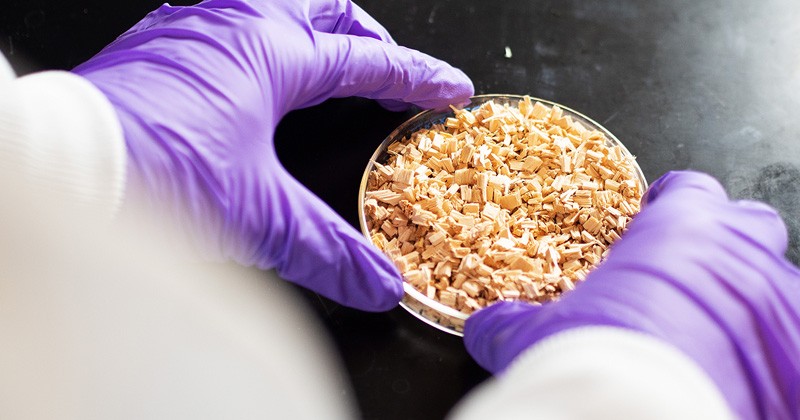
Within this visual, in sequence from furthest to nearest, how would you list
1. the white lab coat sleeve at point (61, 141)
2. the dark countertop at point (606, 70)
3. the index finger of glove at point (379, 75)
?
the dark countertop at point (606, 70) → the index finger of glove at point (379, 75) → the white lab coat sleeve at point (61, 141)

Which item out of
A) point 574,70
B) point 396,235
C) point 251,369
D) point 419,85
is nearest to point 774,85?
point 574,70

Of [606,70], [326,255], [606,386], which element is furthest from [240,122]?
A: [606,70]

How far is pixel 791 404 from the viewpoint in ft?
2.56

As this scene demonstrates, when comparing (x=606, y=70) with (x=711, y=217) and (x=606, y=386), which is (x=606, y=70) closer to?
(x=711, y=217)

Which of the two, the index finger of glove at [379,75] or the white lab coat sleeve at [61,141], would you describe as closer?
the white lab coat sleeve at [61,141]

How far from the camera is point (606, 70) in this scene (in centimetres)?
144

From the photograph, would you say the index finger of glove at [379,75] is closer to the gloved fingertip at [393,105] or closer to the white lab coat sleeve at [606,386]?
the gloved fingertip at [393,105]

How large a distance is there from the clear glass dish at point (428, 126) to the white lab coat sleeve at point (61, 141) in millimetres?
462

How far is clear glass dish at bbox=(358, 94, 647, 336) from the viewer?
Answer: 1.05 metres

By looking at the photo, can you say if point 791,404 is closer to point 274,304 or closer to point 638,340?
point 638,340

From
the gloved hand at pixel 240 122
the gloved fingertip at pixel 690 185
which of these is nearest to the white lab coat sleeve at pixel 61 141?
the gloved hand at pixel 240 122

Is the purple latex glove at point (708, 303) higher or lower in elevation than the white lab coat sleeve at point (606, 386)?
lower

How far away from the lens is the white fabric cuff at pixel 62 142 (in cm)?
71

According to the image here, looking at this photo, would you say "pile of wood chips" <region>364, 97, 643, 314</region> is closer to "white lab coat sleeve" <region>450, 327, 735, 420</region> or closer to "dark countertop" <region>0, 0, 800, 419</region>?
"dark countertop" <region>0, 0, 800, 419</region>
